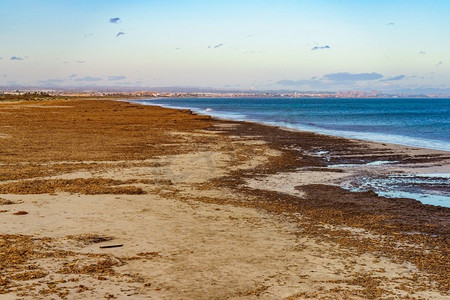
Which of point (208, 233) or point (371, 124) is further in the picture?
point (371, 124)

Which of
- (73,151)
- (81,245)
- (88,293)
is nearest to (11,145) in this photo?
(73,151)

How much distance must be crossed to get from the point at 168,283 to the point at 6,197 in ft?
25.2

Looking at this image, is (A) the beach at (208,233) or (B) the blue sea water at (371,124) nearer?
(A) the beach at (208,233)

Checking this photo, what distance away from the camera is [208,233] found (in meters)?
10.7

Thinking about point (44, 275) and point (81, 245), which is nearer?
point (44, 275)

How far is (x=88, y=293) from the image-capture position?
285 inches

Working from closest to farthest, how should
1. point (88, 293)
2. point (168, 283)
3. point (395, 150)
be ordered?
point (88, 293) → point (168, 283) → point (395, 150)

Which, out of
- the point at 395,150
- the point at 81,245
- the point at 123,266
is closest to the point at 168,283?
the point at 123,266

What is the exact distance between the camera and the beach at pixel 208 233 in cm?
770

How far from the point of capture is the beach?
7703mm

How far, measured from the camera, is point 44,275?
782 centimetres

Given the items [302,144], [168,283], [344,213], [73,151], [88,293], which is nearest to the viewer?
[88,293]

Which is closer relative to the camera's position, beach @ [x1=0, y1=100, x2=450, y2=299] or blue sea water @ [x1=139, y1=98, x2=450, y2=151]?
beach @ [x1=0, y1=100, x2=450, y2=299]

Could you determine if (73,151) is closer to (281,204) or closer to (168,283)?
(281,204)
